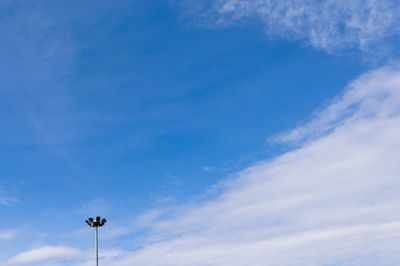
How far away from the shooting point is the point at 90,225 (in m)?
73.8

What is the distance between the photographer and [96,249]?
71.2 m

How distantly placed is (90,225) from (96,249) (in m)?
3.53
